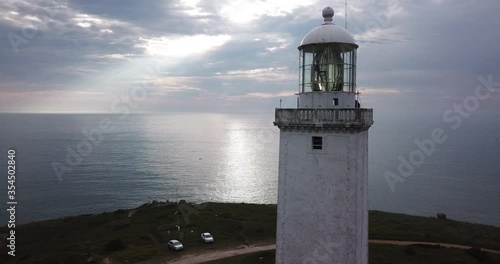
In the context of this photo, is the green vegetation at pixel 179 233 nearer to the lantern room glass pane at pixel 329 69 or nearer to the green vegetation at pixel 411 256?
→ the green vegetation at pixel 411 256

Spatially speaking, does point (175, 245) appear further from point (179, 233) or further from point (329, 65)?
point (329, 65)

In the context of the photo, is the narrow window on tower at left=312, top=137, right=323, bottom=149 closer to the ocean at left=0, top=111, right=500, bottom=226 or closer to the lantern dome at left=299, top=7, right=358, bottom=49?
the lantern dome at left=299, top=7, right=358, bottom=49

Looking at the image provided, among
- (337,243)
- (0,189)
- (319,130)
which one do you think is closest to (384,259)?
(337,243)

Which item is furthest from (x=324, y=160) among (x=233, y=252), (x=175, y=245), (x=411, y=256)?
(x=175, y=245)

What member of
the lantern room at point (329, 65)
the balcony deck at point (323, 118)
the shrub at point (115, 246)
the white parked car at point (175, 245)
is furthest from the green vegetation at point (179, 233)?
the lantern room at point (329, 65)

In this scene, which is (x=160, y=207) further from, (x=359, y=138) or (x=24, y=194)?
(x=24, y=194)

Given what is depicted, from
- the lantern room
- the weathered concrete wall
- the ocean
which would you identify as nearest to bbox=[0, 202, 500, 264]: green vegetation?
the weathered concrete wall

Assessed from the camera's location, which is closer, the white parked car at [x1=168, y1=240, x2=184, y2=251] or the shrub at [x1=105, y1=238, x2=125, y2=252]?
the white parked car at [x1=168, y1=240, x2=184, y2=251]
